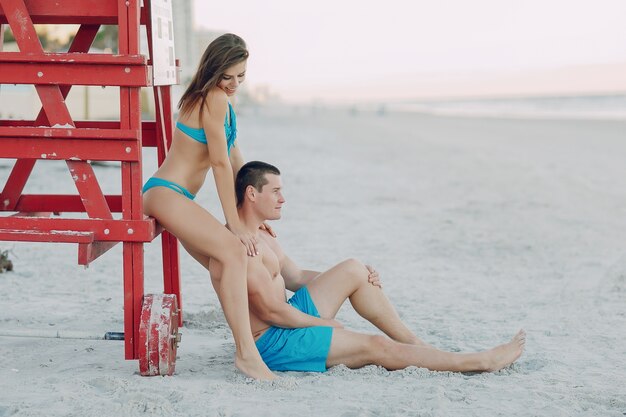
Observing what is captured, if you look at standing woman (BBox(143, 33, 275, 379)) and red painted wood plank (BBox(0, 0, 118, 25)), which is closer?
standing woman (BBox(143, 33, 275, 379))

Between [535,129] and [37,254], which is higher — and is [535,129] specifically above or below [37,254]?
above

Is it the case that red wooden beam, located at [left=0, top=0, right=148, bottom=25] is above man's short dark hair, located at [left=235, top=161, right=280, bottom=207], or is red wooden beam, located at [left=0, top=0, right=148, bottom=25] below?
above

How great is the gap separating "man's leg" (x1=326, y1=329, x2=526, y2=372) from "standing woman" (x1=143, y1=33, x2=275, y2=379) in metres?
0.41

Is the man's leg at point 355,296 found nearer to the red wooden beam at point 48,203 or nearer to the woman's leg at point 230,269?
the woman's leg at point 230,269

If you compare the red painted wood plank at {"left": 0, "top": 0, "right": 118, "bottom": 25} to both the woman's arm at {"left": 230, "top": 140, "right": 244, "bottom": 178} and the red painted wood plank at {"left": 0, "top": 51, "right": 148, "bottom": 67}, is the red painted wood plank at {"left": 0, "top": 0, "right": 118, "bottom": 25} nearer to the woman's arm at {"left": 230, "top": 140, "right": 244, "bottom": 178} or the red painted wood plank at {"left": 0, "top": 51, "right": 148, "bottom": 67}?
the red painted wood plank at {"left": 0, "top": 51, "right": 148, "bottom": 67}

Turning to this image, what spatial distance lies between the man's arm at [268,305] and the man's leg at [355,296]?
9.1 inches

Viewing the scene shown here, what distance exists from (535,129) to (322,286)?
1108 inches

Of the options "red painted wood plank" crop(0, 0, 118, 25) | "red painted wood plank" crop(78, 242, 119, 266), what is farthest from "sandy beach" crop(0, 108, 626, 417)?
"red painted wood plank" crop(0, 0, 118, 25)

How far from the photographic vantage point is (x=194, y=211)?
14.6 ft

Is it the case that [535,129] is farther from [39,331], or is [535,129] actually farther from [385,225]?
[39,331]

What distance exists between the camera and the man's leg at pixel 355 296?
470 centimetres

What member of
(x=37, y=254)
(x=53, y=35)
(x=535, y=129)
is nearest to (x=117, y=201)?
(x=37, y=254)

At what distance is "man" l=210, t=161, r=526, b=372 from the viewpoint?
443 cm

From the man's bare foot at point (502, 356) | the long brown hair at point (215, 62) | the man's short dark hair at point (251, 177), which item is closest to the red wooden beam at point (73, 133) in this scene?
the long brown hair at point (215, 62)
